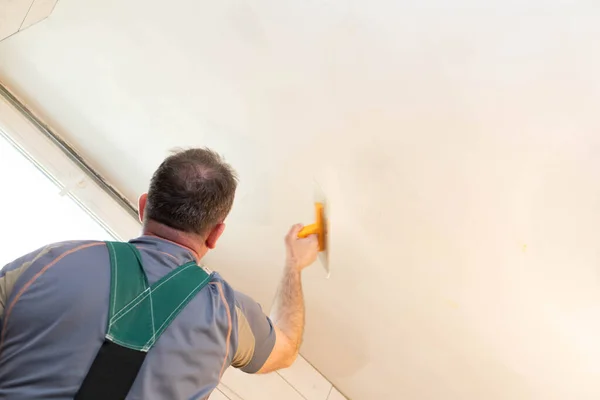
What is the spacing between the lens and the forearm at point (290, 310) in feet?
3.29

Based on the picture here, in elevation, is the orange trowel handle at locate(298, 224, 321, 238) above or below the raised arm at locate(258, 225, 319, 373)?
above

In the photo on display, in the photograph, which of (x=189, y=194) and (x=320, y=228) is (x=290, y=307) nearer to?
(x=320, y=228)

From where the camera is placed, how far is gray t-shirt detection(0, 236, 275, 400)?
648 mm

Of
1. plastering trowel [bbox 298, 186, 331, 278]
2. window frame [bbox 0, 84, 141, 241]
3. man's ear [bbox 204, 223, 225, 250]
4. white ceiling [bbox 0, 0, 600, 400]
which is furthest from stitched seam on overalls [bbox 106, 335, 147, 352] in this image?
window frame [bbox 0, 84, 141, 241]

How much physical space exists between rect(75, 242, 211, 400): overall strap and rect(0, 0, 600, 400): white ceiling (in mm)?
590

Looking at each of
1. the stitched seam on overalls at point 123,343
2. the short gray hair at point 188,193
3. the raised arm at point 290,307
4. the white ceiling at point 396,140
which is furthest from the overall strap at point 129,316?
the white ceiling at point 396,140

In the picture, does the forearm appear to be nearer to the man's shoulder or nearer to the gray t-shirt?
the gray t-shirt

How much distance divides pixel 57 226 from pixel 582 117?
4.50 ft

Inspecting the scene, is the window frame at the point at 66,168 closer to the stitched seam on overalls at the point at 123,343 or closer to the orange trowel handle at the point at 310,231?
the orange trowel handle at the point at 310,231

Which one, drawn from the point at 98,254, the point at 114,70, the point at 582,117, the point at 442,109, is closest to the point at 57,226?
the point at 114,70

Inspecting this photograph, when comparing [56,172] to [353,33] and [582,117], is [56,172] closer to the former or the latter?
[353,33]

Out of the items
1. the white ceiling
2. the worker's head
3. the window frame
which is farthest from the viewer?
the window frame

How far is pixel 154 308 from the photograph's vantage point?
73 cm

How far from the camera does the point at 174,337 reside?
73 cm
